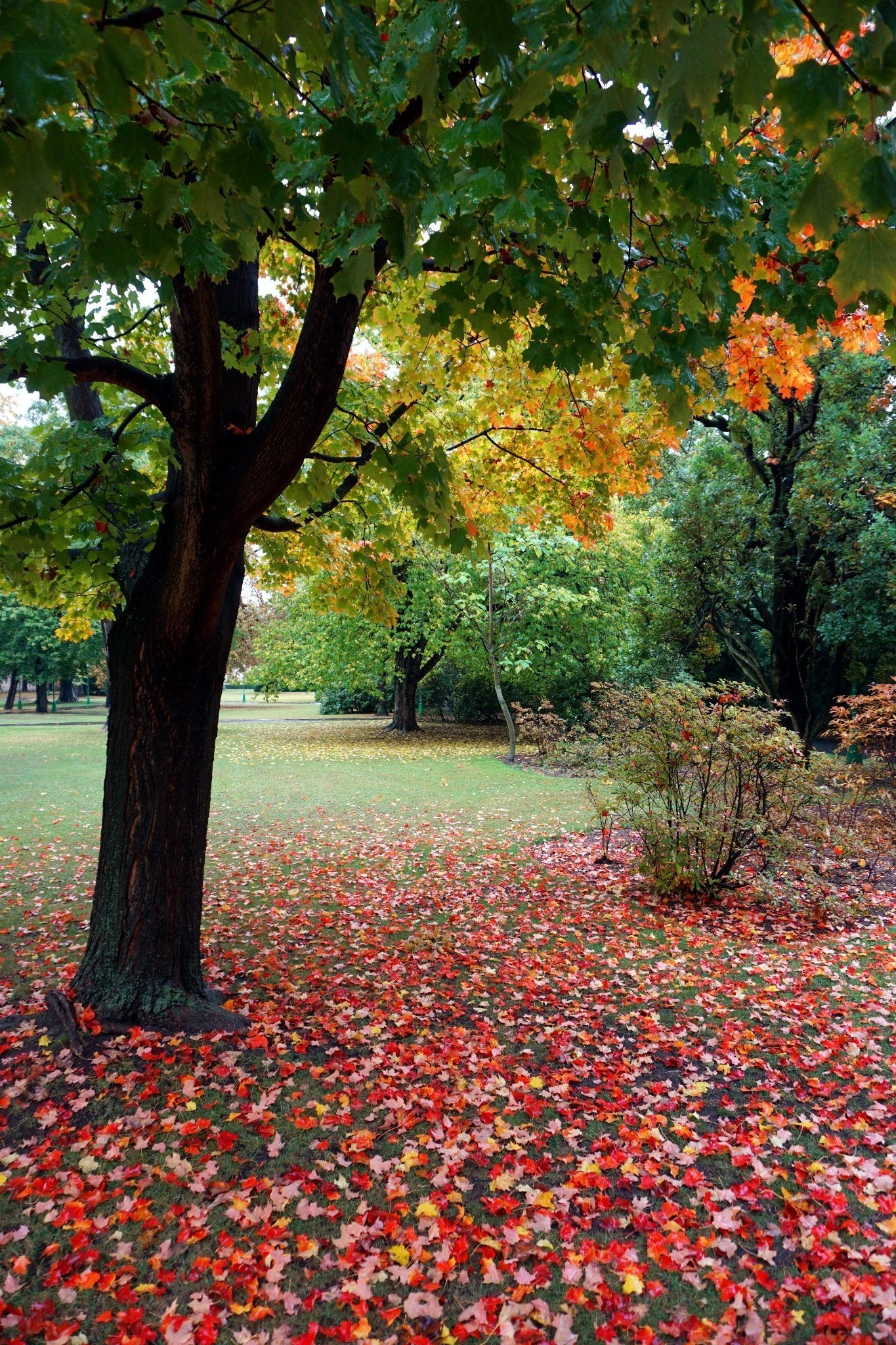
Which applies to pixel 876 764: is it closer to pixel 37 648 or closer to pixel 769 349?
pixel 769 349

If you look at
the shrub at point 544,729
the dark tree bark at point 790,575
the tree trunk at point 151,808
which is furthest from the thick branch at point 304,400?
the shrub at point 544,729

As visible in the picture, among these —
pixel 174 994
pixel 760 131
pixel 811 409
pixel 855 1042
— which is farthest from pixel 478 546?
pixel 811 409

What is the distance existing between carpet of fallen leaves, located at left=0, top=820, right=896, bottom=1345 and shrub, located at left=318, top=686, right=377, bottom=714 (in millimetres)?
30281

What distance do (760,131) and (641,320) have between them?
1875 millimetres

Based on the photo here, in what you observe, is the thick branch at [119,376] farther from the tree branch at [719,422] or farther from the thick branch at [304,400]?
the tree branch at [719,422]

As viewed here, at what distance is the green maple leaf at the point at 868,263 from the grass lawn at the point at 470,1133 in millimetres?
3242

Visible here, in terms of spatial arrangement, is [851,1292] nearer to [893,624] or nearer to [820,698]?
[893,624]

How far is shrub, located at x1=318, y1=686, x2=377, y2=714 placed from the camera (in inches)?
1438

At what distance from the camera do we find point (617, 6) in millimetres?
1700

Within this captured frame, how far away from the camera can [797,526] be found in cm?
1222

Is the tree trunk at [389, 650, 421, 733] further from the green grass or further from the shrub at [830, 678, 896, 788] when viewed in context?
the shrub at [830, 678, 896, 788]

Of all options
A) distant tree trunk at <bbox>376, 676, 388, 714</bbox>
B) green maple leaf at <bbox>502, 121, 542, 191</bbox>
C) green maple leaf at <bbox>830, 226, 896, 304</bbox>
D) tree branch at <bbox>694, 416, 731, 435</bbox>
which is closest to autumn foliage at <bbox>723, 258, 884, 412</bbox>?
green maple leaf at <bbox>502, 121, 542, 191</bbox>

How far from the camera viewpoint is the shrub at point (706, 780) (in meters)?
6.77

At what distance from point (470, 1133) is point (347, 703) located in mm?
34084
